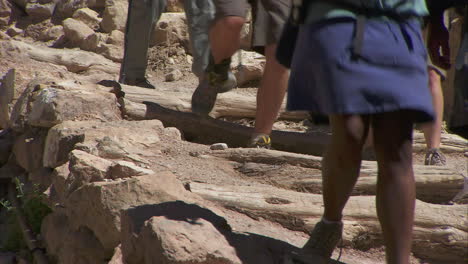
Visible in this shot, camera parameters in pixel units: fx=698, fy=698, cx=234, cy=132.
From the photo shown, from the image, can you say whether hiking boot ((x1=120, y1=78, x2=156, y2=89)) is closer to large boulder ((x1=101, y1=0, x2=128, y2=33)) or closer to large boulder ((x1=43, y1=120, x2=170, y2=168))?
large boulder ((x1=43, y1=120, x2=170, y2=168))

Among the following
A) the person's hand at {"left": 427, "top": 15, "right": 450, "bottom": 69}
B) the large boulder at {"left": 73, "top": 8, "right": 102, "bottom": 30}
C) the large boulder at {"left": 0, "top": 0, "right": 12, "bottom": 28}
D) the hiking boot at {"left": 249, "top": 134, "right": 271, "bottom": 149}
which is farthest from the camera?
the large boulder at {"left": 0, "top": 0, "right": 12, "bottom": 28}

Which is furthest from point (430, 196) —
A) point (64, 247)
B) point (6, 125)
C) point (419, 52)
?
point (6, 125)

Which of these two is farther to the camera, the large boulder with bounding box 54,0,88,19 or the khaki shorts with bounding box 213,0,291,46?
the large boulder with bounding box 54,0,88,19

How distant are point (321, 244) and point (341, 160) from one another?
0.34m

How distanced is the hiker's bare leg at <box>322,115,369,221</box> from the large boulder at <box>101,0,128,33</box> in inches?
238

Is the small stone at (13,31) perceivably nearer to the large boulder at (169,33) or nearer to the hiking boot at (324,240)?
the large boulder at (169,33)

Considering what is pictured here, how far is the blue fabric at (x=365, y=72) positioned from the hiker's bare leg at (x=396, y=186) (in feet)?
0.23

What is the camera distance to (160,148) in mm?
3855

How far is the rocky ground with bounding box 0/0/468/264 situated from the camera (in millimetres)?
2584

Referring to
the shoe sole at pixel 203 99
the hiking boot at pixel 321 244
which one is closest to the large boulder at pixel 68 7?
the shoe sole at pixel 203 99

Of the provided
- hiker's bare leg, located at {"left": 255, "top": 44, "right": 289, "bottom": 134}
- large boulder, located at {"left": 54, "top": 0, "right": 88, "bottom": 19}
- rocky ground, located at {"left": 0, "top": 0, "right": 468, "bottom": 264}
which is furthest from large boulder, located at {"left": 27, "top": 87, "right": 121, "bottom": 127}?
large boulder, located at {"left": 54, "top": 0, "right": 88, "bottom": 19}

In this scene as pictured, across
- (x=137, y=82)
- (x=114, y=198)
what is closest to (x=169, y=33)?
(x=137, y=82)

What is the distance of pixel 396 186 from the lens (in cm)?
210

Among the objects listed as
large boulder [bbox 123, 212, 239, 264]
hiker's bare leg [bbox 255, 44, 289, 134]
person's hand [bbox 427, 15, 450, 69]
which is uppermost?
person's hand [bbox 427, 15, 450, 69]
